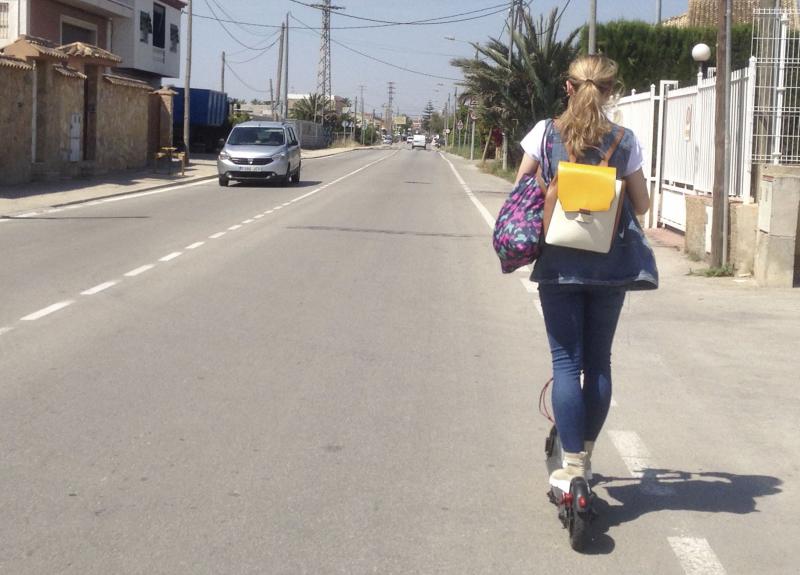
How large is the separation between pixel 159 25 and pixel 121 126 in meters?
19.7

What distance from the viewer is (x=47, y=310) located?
9.45 metres

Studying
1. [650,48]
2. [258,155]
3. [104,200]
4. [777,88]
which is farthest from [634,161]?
[258,155]

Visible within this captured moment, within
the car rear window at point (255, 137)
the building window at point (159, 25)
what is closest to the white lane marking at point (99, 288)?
the car rear window at point (255, 137)

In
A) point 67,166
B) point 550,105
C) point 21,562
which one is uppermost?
point 550,105

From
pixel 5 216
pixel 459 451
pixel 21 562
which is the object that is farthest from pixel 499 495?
pixel 5 216

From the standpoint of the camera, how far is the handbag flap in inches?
165

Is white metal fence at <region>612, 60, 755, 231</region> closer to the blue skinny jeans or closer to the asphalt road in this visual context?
the asphalt road

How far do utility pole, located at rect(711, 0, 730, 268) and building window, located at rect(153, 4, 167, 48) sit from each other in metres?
42.0

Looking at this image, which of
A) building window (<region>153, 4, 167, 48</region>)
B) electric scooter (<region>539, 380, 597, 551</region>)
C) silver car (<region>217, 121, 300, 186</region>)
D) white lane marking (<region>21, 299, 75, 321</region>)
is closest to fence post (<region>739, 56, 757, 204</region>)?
white lane marking (<region>21, 299, 75, 321</region>)

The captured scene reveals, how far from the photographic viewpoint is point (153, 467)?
5219 mm

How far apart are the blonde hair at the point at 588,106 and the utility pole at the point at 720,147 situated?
851 centimetres

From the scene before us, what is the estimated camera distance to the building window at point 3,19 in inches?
1494

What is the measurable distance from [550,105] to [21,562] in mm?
27564

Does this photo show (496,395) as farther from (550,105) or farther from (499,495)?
(550,105)
